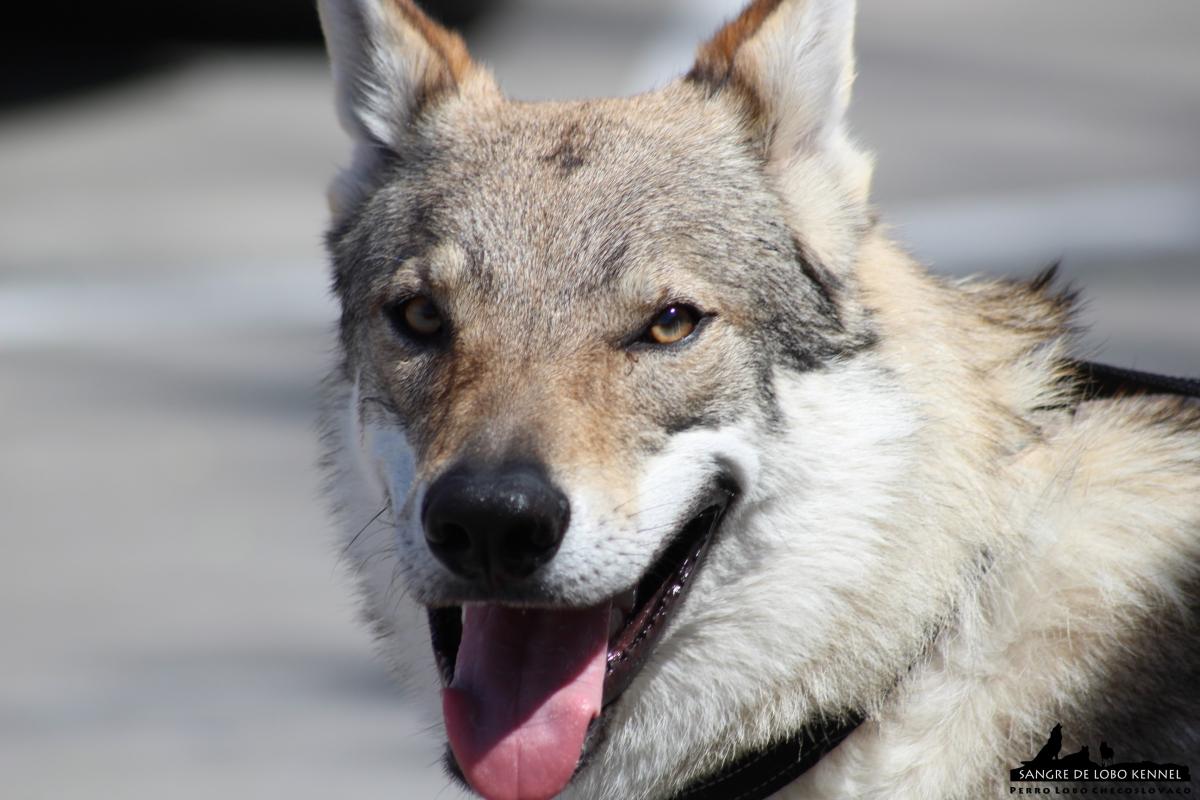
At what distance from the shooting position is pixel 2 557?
22.2 ft

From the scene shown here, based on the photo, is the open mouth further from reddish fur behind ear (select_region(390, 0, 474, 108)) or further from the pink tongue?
reddish fur behind ear (select_region(390, 0, 474, 108))

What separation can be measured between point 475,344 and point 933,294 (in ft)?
3.60

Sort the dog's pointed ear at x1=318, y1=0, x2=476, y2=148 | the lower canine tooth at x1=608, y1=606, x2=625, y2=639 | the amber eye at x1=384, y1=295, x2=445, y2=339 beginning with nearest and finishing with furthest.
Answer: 1. the lower canine tooth at x1=608, y1=606, x2=625, y2=639
2. the amber eye at x1=384, y1=295, x2=445, y2=339
3. the dog's pointed ear at x1=318, y1=0, x2=476, y2=148

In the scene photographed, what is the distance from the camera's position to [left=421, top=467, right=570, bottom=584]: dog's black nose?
10.3ft

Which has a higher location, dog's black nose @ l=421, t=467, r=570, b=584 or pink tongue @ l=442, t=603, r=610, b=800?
dog's black nose @ l=421, t=467, r=570, b=584

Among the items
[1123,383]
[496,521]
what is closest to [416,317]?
[496,521]

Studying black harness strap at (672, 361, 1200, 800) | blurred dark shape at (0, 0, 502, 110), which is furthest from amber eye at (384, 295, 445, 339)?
blurred dark shape at (0, 0, 502, 110)

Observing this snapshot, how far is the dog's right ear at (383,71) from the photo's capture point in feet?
13.6

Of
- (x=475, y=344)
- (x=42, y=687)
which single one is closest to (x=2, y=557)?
(x=42, y=687)

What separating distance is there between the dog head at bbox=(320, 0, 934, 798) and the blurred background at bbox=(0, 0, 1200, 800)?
1.13 metres

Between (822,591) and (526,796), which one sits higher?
(822,591)

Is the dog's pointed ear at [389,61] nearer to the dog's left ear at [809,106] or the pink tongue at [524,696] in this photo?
the dog's left ear at [809,106]

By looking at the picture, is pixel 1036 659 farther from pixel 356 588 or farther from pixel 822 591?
pixel 356 588

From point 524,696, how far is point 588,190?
1.14 meters
